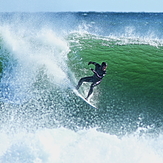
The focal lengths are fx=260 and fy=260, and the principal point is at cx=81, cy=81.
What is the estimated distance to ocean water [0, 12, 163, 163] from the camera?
7621 millimetres

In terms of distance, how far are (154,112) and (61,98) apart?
3.81 metres

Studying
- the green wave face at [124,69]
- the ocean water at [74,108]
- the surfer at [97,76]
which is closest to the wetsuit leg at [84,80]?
the surfer at [97,76]

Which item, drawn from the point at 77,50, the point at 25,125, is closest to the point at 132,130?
the point at 25,125

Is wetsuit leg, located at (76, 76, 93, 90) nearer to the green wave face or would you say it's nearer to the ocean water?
the ocean water

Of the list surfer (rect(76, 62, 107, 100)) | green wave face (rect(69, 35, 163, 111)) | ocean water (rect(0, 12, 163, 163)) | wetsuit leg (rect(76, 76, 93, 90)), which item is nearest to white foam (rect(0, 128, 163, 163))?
ocean water (rect(0, 12, 163, 163))

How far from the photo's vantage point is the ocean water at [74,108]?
25.0ft

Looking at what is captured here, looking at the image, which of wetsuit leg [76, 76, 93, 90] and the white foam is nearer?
the white foam

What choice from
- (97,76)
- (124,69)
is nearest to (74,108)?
(97,76)

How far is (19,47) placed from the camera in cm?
1623

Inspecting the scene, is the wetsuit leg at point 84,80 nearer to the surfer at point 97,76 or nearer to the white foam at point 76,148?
the surfer at point 97,76

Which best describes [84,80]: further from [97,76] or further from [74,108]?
[74,108]

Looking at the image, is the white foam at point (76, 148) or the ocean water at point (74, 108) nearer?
the white foam at point (76, 148)

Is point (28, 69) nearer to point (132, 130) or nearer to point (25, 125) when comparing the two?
point (25, 125)

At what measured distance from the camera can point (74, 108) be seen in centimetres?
1038
